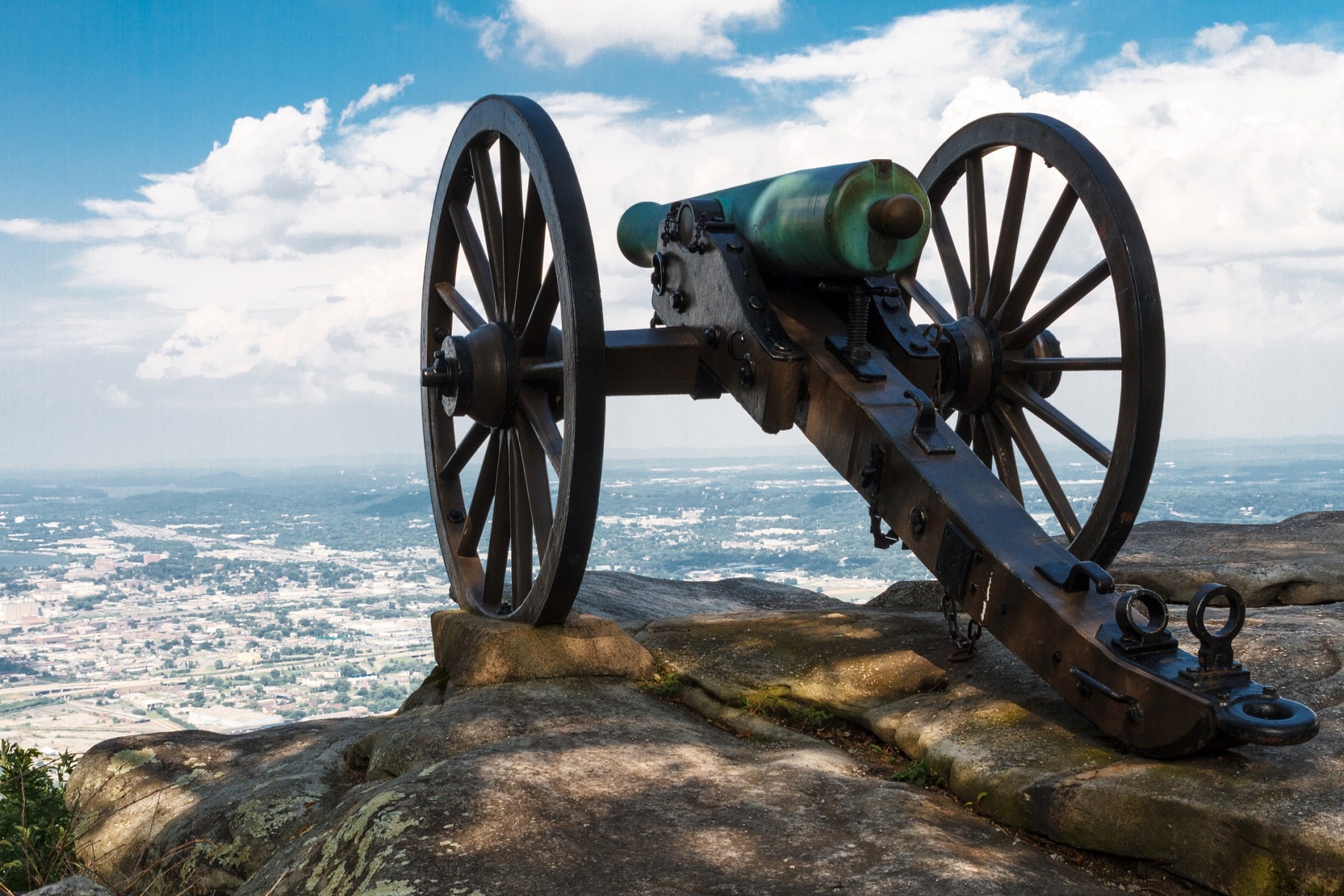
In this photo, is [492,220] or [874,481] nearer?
[874,481]

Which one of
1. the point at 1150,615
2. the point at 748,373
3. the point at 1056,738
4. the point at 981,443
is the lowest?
the point at 1056,738

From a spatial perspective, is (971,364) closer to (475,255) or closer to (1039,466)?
(1039,466)

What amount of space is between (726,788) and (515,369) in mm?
2386

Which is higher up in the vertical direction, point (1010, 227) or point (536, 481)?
point (1010, 227)

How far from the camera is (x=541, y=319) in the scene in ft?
17.7

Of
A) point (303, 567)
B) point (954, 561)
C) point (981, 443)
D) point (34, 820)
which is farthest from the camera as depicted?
point (303, 567)

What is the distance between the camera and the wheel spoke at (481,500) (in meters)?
5.76

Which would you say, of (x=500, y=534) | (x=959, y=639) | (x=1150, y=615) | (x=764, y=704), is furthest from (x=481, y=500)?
(x=1150, y=615)

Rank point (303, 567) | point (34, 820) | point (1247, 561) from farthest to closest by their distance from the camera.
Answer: point (303, 567)
point (1247, 561)
point (34, 820)

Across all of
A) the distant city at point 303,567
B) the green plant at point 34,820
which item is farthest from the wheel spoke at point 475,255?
the distant city at point 303,567

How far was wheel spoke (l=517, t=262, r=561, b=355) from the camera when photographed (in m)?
5.20

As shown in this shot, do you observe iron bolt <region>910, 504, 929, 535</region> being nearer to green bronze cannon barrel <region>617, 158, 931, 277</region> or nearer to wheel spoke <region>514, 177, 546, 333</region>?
green bronze cannon barrel <region>617, 158, 931, 277</region>

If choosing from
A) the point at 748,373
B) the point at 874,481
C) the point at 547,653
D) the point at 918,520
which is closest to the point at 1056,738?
the point at 918,520

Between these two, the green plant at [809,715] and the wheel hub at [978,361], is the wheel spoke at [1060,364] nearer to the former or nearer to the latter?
the wheel hub at [978,361]
